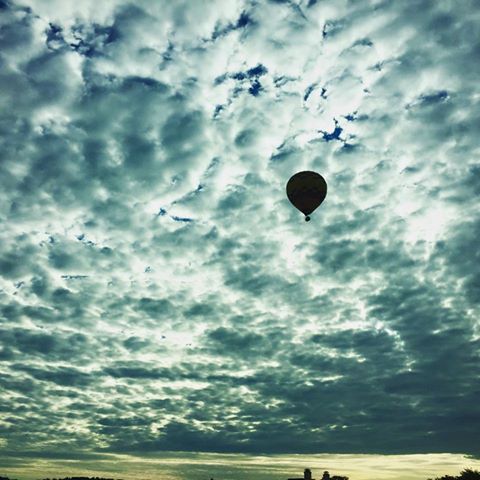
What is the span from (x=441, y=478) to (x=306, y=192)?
25474 millimetres

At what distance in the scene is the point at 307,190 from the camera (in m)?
43.4

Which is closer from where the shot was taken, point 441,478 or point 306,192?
point 441,478

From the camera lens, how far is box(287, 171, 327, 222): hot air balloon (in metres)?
43.5

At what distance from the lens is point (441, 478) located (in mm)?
36281

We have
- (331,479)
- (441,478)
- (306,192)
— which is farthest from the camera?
(331,479)

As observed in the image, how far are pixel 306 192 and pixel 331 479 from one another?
28.2 metres

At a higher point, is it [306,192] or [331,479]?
[306,192]

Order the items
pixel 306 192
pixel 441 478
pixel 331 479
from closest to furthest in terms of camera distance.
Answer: pixel 441 478, pixel 306 192, pixel 331 479

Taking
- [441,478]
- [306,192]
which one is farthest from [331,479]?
[306,192]

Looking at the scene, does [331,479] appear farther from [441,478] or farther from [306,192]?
[306,192]

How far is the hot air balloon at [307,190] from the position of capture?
4347 centimetres

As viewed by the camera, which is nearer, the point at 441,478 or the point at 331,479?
the point at 441,478

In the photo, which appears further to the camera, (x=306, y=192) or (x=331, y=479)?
(x=331, y=479)
